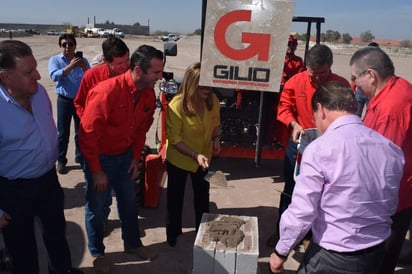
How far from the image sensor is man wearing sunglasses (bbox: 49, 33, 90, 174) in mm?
5000

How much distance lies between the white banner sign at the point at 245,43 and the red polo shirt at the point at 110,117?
583mm

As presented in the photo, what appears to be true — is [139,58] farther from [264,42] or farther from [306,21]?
[306,21]

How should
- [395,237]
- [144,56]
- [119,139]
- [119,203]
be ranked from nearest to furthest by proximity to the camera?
[395,237] < [144,56] < [119,139] < [119,203]

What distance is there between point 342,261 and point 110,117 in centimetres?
185

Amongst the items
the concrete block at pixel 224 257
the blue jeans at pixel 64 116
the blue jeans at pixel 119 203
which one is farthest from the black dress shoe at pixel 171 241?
the blue jeans at pixel 64 116

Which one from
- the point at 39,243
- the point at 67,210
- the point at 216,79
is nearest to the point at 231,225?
the point at 216,79

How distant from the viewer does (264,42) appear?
118 inches

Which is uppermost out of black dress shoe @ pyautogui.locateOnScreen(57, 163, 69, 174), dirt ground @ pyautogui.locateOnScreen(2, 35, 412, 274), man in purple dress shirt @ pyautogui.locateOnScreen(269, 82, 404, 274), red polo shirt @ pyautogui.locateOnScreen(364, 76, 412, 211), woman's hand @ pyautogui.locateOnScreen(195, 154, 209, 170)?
red polo shirt @ pyautogui.locateOnScreen(364, 76, 412, 211)

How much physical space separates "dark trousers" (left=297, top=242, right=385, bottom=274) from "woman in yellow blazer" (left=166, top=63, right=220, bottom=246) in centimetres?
135

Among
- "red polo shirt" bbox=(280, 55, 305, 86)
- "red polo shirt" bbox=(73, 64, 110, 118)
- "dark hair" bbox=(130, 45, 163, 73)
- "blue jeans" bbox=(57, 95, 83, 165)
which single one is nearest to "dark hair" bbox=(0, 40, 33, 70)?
"dark hair" bbox=(130, 45, 163, 73)

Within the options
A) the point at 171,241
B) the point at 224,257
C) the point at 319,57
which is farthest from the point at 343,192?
the point at 171,241

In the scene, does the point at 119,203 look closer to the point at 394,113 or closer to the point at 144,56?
the point at 144,56

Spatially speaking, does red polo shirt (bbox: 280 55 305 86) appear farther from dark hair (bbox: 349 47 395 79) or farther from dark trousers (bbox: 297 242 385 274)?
dark trousers (bbox: 297 242 385 274)

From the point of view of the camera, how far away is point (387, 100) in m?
2.21
